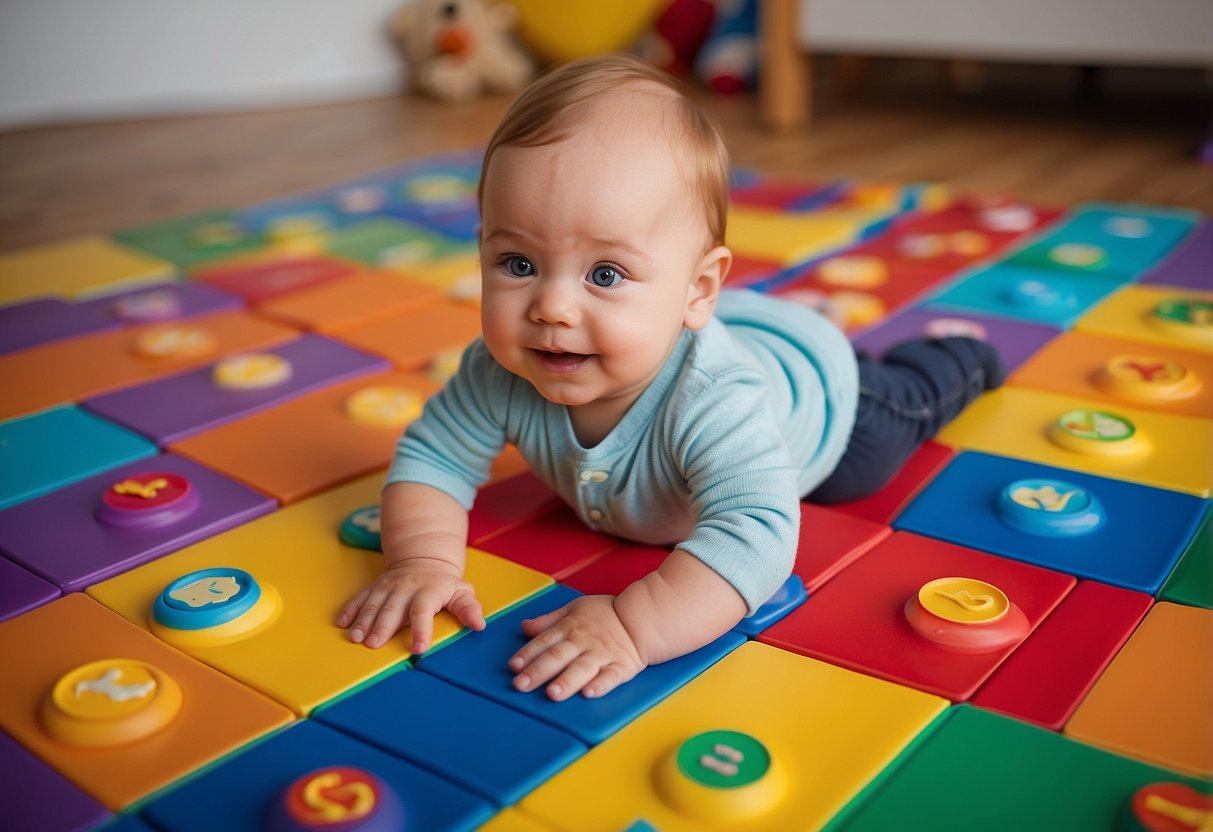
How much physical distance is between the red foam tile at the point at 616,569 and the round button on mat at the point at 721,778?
21 cm

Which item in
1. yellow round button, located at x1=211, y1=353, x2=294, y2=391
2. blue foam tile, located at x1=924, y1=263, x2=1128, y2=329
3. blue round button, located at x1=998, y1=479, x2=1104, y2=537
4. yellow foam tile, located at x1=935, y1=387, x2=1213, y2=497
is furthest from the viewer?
blue foam tile, located at x1=924, y1=263, x2=1128, y2=329

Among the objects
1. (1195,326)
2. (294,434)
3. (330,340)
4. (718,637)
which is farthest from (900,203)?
(718,637)

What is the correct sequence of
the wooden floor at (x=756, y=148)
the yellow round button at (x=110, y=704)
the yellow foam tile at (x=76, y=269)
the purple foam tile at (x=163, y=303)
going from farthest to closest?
the wooden floor at (x=756, y=148), the yellow foam tile at (x=76, y=269), the purple foam tile at (x=163, y=303), the yellow round button at (x=110, y=704)

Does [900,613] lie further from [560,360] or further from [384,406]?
[384,406]

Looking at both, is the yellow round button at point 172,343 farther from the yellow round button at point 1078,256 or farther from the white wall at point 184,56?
the white wall at point 184,56

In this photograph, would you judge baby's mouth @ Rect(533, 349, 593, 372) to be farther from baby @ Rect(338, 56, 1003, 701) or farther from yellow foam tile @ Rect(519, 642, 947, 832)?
yellow foam tile @ Rect(519, 642, 947, 832)

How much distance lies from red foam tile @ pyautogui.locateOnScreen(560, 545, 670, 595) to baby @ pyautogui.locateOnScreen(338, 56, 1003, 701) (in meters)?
0.01

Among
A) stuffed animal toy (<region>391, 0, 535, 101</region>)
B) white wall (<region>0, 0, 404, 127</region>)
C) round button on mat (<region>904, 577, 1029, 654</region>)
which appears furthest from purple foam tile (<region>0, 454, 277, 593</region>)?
stuffed animal toy (<region>391, 0, 535, 101</region>)

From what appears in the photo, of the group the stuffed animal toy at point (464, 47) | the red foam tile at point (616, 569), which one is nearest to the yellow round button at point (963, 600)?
the red foam tile at point (616, 569)

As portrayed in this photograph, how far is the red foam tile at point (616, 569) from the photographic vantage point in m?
0.89

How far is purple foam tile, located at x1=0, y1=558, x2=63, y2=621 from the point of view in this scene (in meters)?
0.88

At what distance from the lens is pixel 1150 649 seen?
0.78 m

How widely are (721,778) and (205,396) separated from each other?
2.71 ft

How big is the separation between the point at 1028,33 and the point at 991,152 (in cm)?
23
